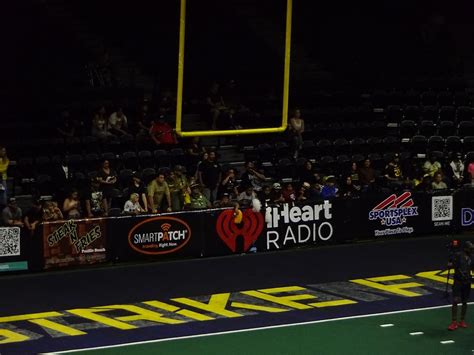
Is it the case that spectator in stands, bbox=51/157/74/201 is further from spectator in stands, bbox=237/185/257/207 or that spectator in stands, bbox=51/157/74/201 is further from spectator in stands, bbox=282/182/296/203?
spectator in stands, bbox=282/182/296/203

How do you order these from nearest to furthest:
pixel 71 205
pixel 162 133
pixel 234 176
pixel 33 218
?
pixel 33 218 < pixel 71 205 < pixel 234 176 < pixel 162 133

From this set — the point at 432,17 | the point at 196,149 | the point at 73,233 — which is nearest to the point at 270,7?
the point at 196,149

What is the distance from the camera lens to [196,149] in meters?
27.1

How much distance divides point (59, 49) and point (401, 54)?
35.2ft

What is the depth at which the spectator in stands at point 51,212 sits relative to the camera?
22.8m

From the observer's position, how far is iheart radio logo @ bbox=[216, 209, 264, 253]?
24109 mm

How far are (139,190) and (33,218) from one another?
286 centimetres

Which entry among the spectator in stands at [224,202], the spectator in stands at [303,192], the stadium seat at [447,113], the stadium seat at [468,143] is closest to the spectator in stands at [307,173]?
the spectator in stands at [303,192]

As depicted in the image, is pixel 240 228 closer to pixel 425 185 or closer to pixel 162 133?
pixel 162 133

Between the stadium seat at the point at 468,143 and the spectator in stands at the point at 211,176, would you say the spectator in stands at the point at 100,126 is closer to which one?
the spectator in stands at the point at 211,176

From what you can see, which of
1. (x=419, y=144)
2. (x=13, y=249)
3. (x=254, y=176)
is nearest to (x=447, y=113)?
(x=419, y=144)

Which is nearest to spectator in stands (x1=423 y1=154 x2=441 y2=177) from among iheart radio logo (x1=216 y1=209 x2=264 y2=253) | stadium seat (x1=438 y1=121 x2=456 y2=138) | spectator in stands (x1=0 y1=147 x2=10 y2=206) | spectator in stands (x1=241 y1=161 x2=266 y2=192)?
stadium seat (x1=438 y1=121 x2=456 y2=138)

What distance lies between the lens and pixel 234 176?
2609 centimetres

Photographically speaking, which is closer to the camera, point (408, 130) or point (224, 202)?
point (224, 202)
